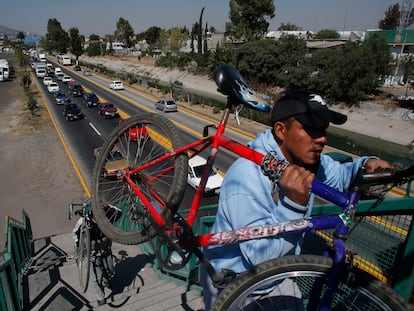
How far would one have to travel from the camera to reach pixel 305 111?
7.22 ft

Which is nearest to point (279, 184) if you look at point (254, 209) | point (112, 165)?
point (254, 209)

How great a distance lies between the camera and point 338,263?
190cm

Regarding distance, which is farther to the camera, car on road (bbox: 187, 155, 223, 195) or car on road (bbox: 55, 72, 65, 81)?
car on road (bbox: 55, 72, 65, 81)

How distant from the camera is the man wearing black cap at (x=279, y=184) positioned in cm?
197

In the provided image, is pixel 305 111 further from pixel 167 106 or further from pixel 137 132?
pixel 167 106

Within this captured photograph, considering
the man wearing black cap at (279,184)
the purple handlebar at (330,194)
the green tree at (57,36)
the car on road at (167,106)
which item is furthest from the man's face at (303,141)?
the green tree at (57,36)

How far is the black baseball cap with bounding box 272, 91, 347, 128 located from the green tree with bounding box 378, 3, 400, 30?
10027 centimetres

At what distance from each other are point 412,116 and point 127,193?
34212 mm

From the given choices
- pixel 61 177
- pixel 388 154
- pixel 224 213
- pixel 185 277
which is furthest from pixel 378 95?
pixel 224 213

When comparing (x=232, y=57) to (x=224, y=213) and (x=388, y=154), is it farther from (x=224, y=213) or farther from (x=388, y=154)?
(x=224, y=213)

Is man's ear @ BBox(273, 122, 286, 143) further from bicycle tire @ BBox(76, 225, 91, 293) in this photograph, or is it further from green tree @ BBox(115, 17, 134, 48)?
green tree @ BBox(115, 17, 134, 48)

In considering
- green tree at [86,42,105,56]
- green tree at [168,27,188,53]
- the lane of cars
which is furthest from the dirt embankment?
green tree at [86,42,105,56]

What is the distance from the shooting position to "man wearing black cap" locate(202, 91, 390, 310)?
1973 millimetres

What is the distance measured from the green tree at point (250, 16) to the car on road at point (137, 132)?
65.0m
